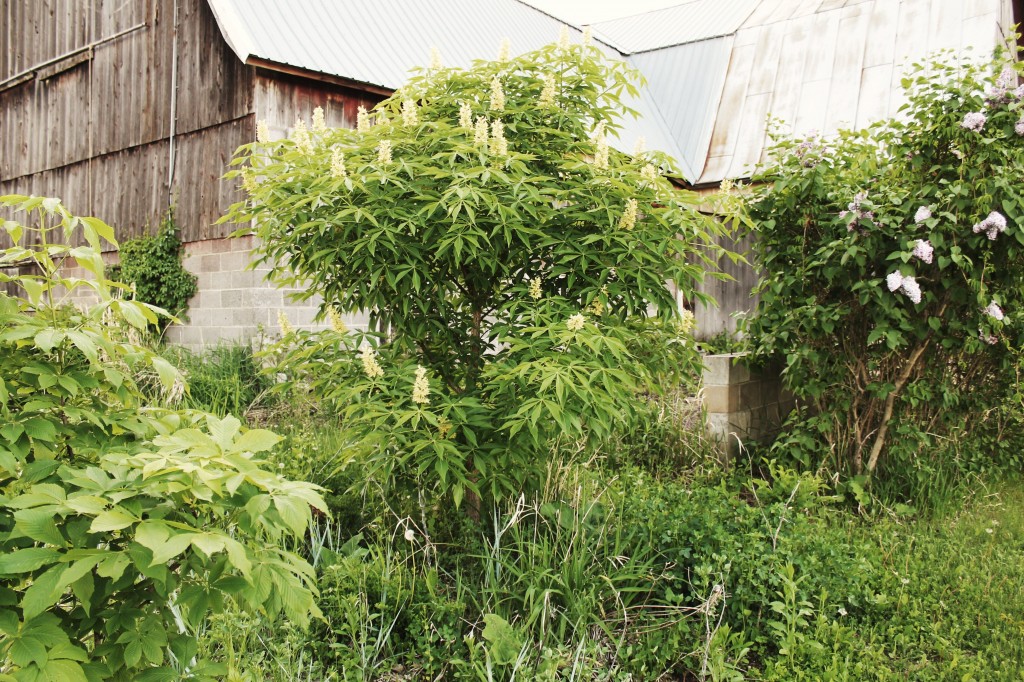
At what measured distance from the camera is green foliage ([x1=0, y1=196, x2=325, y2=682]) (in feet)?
4.63

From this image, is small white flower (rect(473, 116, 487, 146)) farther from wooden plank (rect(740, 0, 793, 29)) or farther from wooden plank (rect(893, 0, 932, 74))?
wooden plank (rect(740, 0, 793, 29))

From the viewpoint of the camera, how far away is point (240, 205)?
3652mm

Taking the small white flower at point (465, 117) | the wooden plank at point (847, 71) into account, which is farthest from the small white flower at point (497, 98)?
the wooden plank at point (847, 71)

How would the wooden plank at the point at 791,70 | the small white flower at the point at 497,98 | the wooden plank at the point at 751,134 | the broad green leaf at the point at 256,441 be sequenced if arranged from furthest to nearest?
the wooden plank at the point at 791,70, the wooden plank at the point at 751,134, the small white flower at the point at 497,98, the broad green leaf at the point at 256,441

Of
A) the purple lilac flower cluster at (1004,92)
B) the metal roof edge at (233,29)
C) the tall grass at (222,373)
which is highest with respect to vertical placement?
the metal roof edge at (233,29)

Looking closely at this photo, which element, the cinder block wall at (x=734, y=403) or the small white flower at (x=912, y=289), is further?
the cinder block wall at (x=734, y=403)

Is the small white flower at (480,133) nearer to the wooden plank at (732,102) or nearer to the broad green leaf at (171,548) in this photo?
the broad green leaf at (171,548)

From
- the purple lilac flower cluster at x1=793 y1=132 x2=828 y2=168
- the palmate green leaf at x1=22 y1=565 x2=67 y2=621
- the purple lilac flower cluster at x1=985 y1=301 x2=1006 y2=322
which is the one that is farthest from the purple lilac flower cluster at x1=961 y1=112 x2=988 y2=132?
the palmate green leaf at x1=22 y1=565 x2=67 y2=621

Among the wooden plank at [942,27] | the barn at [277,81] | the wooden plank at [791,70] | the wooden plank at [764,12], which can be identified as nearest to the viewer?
the barn at [277,81]

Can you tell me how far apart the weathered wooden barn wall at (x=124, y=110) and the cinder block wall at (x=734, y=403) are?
6178 mm

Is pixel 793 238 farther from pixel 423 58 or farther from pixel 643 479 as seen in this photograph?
pixel 423 58

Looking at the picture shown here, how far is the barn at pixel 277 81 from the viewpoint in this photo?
864 centimetres

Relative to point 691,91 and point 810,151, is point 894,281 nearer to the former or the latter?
point 810,151

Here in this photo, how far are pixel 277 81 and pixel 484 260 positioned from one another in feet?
21.1
